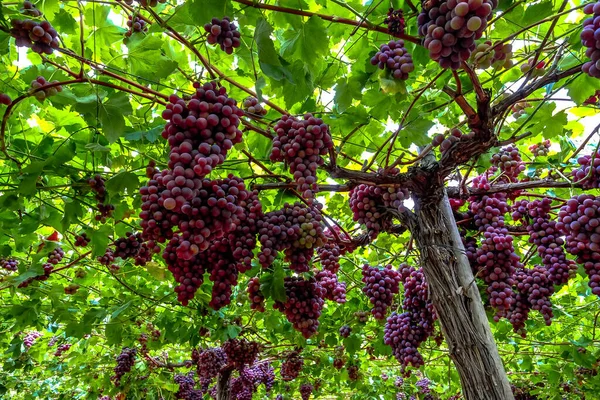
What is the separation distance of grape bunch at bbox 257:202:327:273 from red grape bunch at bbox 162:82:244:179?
63 centimetres

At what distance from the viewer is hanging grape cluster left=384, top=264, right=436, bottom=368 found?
2.48m

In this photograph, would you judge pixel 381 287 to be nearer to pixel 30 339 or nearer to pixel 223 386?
pixel 223 386

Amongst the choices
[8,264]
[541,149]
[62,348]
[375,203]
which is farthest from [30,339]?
[541,149]

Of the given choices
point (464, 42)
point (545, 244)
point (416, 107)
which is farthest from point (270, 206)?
point (464, 42)

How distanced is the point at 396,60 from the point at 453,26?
456mm

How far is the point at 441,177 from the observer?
2.09m

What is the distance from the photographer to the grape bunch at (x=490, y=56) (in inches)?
56.2

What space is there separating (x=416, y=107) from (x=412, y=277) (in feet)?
3.27

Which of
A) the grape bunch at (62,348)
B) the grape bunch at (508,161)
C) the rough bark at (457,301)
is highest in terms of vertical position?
the grape bunch at (62,348)

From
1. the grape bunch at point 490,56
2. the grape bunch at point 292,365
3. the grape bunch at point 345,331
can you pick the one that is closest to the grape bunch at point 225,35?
the grape bunch at point 490,56

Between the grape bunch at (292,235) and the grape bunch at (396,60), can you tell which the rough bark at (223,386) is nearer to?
the grape bunch at (292,235)

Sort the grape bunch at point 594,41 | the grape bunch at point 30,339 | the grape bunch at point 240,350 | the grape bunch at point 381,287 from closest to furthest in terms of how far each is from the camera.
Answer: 1. the grape bunch at point 594,41
2. the grape bunch at point 381,287
3. the grape bunch at point 240,350
4. the grape bunch at point 30,339

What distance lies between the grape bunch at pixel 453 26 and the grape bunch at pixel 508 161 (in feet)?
4.95

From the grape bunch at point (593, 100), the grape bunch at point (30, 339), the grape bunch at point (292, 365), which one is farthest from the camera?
the grape bunch at point (30, 339)
